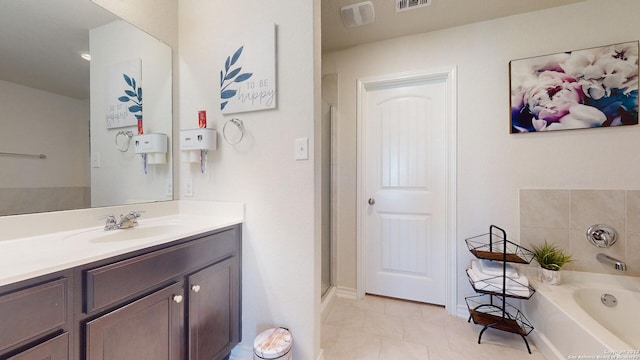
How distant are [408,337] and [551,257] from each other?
116 cm

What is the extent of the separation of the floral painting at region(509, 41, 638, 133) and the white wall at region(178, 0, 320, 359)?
163cm

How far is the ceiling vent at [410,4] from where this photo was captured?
64.9 inches

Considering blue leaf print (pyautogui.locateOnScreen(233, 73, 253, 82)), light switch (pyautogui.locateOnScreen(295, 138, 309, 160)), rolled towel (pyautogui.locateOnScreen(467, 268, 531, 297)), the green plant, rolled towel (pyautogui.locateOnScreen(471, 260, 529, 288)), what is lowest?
rolled towel (pyautogui.locateOnScreen(467, 268, 531, 297))

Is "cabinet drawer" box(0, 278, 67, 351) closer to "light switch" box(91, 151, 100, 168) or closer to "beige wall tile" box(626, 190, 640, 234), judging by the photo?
"light switch" box(91, 151, 100, 168)

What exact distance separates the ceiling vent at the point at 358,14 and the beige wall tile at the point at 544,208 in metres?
1.78

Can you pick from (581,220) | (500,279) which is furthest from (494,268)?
(581,220)

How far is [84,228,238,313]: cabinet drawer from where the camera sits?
2.47 ft

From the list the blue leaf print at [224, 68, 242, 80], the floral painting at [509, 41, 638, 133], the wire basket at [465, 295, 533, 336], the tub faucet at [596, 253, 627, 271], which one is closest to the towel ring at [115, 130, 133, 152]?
the blue leaf print at [224, 68, 242, 80]

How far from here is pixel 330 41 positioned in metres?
2.12

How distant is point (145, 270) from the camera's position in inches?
34.9

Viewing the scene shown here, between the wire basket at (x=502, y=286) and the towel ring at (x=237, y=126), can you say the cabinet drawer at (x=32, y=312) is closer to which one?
the towel ring at (x=237, y=126)

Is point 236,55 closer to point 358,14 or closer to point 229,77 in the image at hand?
point 229,77

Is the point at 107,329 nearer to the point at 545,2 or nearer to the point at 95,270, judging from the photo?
the point at 95,270

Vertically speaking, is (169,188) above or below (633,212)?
above
